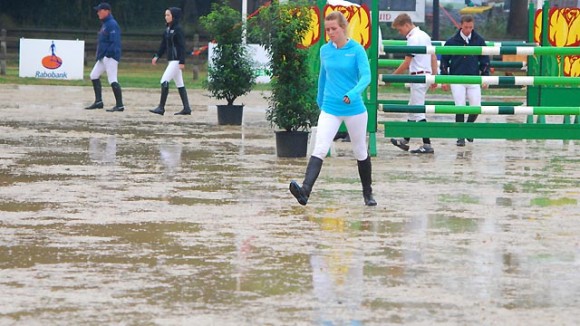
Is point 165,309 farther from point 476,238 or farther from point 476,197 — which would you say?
point 476,197

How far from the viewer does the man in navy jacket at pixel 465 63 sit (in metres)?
17.5

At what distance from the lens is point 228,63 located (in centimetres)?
2048

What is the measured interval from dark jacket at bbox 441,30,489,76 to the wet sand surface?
1.14 meters

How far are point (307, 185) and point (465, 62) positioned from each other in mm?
6564

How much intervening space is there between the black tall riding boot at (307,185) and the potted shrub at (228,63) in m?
8.94

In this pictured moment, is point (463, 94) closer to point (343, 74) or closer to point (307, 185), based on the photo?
point (343, 74)

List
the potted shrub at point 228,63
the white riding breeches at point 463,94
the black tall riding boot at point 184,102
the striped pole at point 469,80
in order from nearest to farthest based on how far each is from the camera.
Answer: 1. the striped pole at point 469,80
2. the white riding breeches at point 463,94
3. the potted shrub at point 228,63
4. the black tall riding boot at point 184,102

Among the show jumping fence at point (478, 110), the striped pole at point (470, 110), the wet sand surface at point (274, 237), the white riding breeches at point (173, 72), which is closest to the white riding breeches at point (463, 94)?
the wet sand surface at point (274, 237)

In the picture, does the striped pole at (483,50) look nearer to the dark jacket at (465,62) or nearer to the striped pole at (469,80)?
the striped pole at (469,80)

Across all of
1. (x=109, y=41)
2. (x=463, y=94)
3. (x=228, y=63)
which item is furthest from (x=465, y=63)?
(x=109, y=41)

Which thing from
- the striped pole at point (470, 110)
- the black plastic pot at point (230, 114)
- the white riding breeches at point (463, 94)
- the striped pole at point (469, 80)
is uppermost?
the striped pole at point (469, 80)

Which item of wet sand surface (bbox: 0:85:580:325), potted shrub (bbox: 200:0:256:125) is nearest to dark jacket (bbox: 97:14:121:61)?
potted shrub (bbox: 200:0:256:125)

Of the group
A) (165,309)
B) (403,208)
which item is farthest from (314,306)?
(403,208)

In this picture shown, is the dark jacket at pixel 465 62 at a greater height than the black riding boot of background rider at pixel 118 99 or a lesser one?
greater
